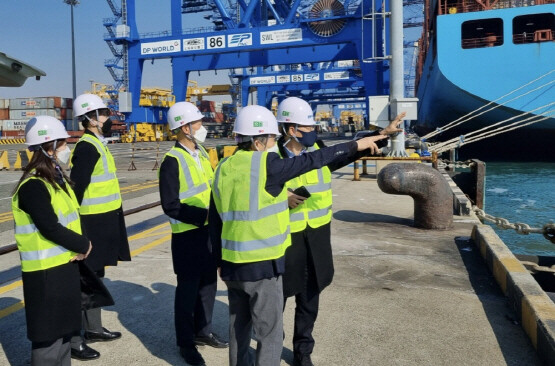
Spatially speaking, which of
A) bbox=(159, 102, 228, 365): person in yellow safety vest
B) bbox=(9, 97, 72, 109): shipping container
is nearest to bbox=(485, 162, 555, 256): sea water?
bbox=(159, 102, 228, 365): person in yellow safety vest

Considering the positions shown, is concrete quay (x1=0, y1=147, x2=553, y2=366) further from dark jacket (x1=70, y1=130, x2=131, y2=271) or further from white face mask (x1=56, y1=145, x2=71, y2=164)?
white face mask (x1=56, y1=145, x2=71, y2=164)

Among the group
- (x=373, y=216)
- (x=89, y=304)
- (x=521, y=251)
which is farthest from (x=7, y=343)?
(x=521, y=251)

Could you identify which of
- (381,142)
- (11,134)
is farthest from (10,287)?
(11,134)

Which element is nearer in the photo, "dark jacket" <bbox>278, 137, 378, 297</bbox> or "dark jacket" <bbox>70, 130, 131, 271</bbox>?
"dark jacket" <bbox>278, 137, 378, 297</bbox>

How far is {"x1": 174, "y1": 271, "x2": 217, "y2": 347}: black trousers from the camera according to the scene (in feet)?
10.5

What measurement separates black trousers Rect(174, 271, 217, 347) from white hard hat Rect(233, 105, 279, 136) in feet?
4.04

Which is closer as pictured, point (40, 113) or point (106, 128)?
point (106, 128)

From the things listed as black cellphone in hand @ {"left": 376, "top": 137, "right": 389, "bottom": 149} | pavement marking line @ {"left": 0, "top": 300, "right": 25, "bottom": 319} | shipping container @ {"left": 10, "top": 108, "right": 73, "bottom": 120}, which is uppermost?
shipping container @ {"left": 10, "top": 108, "right": 73, "bottom": 120}

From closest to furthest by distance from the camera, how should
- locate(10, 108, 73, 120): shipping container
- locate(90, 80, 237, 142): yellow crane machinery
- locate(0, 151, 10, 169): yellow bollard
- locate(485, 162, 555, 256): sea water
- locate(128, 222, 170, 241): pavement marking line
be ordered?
1. locate(128, 222, 170, 241): pavement marking line
2. locate(485, 162, 555, 256): sea water
3. locate(0, 151, 10, 169): yellow bollard
4. locate(90, 80, 237, 142): yellow crane machinery
5. locate(10, 108, 73, 120): shipping container

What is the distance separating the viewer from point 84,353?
10.7 feet

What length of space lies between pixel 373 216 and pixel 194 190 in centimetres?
516

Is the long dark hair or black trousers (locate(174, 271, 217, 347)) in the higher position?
the long dark hair

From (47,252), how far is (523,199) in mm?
13532

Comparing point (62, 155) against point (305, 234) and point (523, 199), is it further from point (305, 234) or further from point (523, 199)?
point (523, 199)
